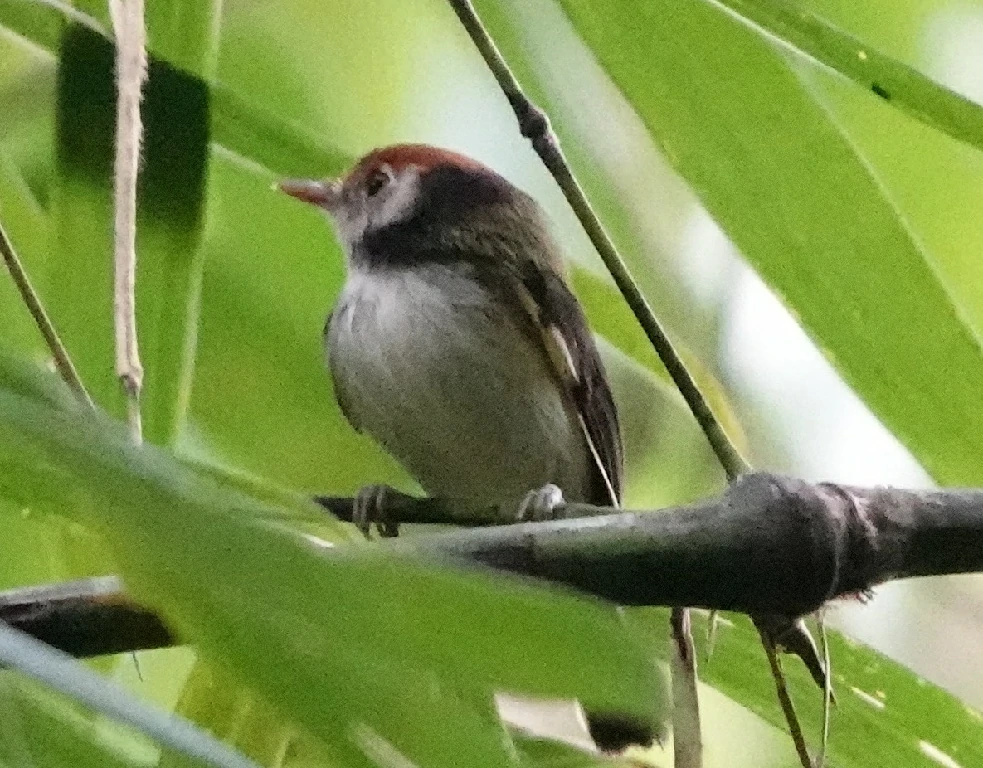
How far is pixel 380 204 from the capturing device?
1.01 metres

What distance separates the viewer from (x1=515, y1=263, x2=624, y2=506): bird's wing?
0.92 metres

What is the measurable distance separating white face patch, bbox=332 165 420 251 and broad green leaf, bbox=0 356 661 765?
2.59 ft

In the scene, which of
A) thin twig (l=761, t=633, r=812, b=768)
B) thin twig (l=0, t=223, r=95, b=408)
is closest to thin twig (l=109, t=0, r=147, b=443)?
thin twig (l=0, t=223, r=95, b=408)

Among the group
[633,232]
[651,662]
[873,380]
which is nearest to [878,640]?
[633,232]

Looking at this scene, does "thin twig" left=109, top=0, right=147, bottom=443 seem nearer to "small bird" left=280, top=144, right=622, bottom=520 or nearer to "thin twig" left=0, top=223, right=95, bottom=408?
"thin twig" left=0, top=223, right=95, bottom=408

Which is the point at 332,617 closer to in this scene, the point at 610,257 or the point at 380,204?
the point at 610,257

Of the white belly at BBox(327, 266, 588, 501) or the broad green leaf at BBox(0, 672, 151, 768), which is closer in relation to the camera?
the broad green leaf at BBox(0, 672, 151, 768)

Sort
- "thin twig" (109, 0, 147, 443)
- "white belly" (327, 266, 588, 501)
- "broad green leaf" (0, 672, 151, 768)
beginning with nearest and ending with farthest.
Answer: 1. "broad green leaf" (0, 672, 151, 768)
2. "thin twig" (109, 0, 147, 443)
3. "white belly" (327, 266, 588, 501)

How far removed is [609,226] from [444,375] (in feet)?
0.51

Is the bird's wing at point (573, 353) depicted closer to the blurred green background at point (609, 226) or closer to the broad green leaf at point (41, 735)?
the blurred green background at point (609, 226)

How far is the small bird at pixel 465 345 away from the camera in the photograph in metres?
0.91

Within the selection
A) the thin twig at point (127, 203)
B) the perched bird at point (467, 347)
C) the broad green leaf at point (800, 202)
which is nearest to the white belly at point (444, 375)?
the perched bird at point (467, 347)

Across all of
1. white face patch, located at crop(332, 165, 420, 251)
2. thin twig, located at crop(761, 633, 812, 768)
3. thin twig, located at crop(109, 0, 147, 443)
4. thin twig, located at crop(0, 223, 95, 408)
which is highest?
thin twig, located at crop(109, 0, 147, 443)

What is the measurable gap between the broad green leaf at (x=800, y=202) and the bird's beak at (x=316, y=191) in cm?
35
